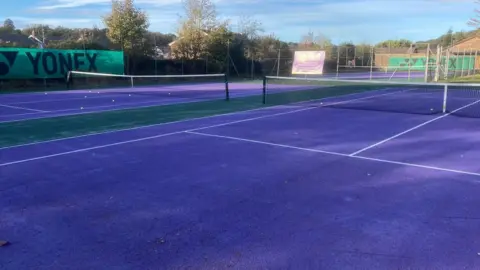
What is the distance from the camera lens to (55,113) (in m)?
13.7

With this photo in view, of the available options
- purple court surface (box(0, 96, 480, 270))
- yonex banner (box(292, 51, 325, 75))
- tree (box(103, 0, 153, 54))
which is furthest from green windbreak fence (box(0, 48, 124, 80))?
purple court surface (box(0, 96, 480, 270))

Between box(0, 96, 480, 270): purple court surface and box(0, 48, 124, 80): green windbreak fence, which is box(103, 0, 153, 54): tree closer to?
box(0, 48, 124, 80): green windbreak fence

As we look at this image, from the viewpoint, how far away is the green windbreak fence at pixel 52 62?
23.5 metres

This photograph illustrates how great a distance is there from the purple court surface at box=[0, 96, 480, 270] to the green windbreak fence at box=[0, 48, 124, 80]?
677 inches

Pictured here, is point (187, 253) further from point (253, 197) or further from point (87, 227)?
point (253, 197)

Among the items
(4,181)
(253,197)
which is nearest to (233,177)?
(253,197)

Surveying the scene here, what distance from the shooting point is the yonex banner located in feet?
104

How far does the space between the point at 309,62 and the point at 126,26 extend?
554 inches

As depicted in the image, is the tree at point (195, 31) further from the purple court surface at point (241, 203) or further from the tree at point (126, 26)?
the purple court surface at point (241, 203)

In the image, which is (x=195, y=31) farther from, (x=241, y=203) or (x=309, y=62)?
(x=241, y=203)

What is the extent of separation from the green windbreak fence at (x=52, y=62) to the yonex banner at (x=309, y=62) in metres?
13.2

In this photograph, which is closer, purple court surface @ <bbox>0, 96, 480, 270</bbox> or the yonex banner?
purple court surface @ <bbox>0, 96, 480, 270</bbox>

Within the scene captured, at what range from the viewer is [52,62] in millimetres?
25422

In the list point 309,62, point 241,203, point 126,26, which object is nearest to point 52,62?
point 126,26
